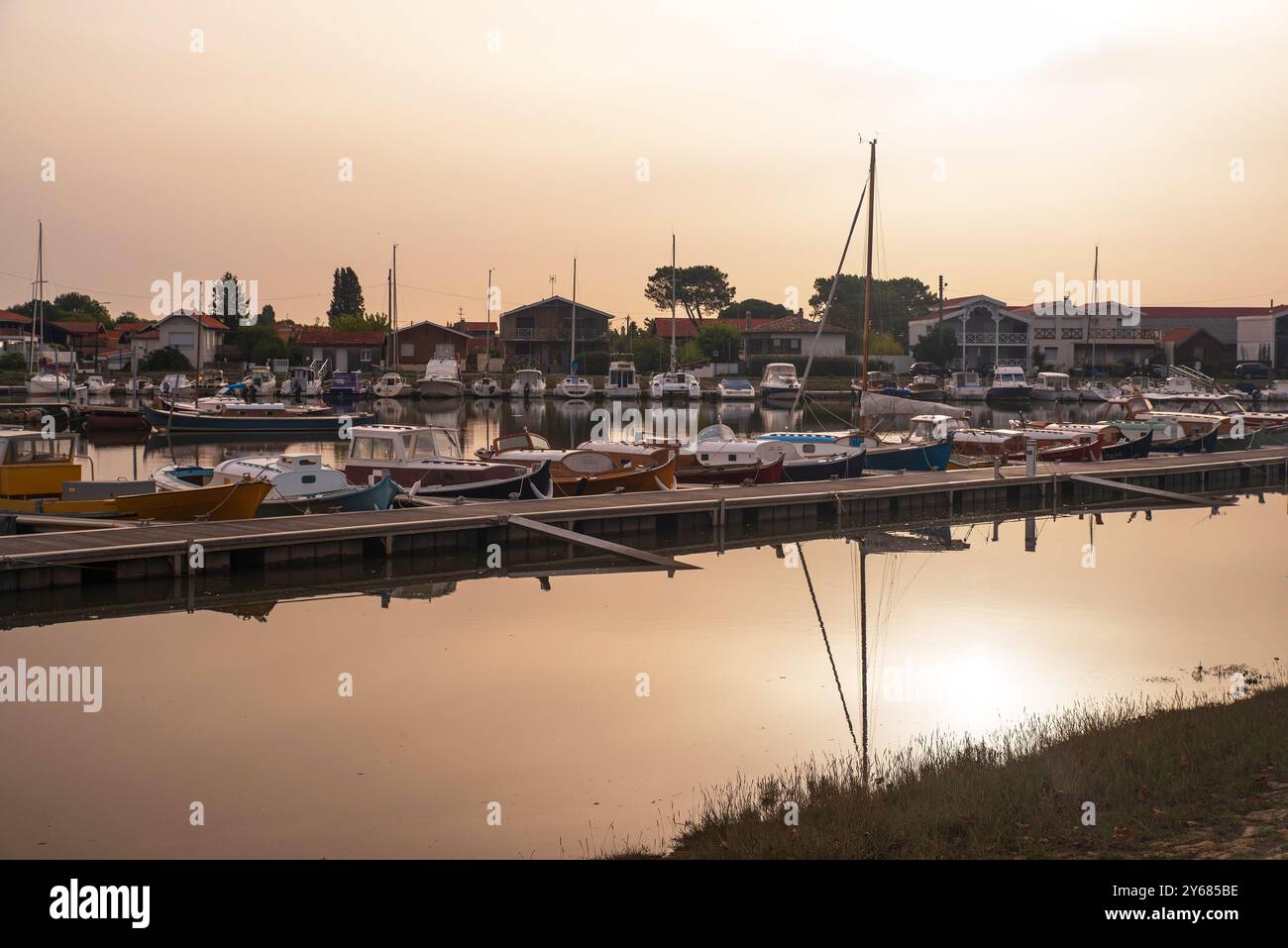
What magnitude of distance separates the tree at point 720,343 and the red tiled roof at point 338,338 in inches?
1104

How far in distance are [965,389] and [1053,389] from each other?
6.44 meters

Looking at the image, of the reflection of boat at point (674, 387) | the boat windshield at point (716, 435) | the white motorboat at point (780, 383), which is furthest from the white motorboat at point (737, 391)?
the boat windshield at point (716, 435)

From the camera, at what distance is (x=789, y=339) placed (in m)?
115

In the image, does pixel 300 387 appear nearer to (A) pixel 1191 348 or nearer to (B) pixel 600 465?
(B) pixel 600 465

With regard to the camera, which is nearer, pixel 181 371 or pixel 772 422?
pixel 772 422

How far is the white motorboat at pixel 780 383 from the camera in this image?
97.6m

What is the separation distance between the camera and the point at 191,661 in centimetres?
1752

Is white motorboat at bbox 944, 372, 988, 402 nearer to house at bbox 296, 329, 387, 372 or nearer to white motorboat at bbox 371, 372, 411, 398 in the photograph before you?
white motorboat at bbox 371, 372, 411, 398

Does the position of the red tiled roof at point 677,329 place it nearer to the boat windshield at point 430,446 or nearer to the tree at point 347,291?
the tree at point 347,291

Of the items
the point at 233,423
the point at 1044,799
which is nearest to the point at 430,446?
the point at 1044,799

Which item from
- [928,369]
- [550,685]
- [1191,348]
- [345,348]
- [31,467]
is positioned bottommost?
[550,685]
